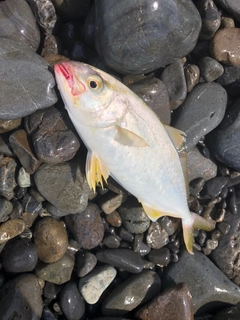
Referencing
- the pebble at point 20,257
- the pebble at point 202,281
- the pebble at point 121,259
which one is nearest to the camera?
the pebble at point 20,257

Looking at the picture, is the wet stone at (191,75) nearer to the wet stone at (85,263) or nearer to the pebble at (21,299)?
the wet stone at (85,263)

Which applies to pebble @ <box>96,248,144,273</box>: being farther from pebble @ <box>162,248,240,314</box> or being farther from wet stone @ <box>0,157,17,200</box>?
wet stone @ <box>0,157,17,200</box>

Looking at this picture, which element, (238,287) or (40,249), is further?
(238,287)

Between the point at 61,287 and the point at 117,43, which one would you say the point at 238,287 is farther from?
the point at 117,43

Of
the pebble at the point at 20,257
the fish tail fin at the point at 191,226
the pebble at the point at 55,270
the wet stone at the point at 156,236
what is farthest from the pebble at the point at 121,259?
the pebble at the point at 20,257

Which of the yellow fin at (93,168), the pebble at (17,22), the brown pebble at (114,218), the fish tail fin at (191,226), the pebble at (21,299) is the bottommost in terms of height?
the pebble at (21,299)

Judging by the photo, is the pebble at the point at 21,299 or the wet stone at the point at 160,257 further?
the wet stone at the point at 160,257

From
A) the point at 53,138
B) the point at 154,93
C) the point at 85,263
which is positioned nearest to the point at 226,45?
the point at 154,93

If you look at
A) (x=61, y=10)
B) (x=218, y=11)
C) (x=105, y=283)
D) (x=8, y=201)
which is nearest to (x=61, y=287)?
(x=105, y=283)
